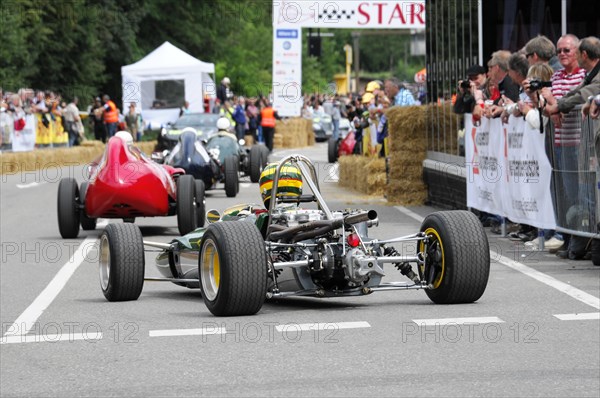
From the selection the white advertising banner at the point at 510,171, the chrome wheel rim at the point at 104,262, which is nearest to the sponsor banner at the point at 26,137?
the white advertising banner at the point at 510,171

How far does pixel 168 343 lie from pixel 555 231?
6571 millimetres

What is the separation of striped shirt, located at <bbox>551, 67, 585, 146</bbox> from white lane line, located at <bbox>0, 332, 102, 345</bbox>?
19.0 feet

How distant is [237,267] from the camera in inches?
369

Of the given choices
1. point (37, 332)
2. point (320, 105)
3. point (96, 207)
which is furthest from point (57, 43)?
point (37, 332)

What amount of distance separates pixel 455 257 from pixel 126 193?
25.5 feet

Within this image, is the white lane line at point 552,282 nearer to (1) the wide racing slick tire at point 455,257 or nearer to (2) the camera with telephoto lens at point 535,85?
(1) the wide racing slick tire at point 455,257

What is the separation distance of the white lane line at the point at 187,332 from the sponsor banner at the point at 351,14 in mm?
33837

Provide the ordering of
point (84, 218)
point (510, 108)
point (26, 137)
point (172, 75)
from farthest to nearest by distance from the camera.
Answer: point (172, 75) < point (26, 137) < point (84, 218) < point (510, 108)

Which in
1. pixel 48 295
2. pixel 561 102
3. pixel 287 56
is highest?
pixel 287 56

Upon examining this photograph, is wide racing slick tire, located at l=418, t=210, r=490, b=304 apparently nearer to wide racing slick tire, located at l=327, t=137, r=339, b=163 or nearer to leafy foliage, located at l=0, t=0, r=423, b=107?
wide racing slick tire, located at l=327, t=137, r=339, b=163

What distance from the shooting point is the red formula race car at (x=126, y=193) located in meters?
16.8

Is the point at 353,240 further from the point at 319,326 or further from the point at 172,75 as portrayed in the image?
the point at 172,75

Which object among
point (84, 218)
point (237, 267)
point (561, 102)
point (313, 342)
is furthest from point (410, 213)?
point (313, 342)

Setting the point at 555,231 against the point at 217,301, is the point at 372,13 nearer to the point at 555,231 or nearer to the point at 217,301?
the point at 555,231
